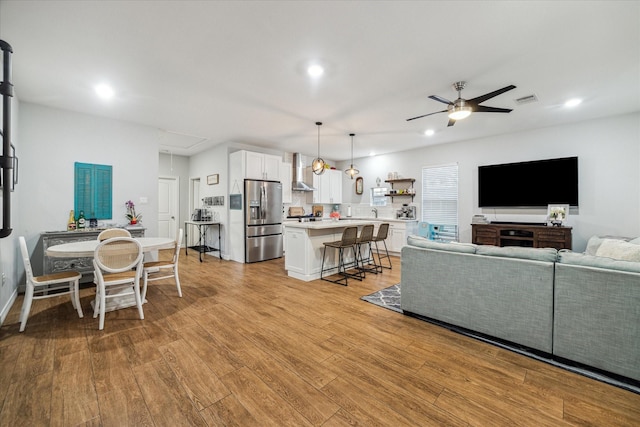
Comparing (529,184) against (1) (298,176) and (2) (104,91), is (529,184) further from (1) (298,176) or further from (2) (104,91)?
(2) (104,91)

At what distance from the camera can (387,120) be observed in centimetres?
464

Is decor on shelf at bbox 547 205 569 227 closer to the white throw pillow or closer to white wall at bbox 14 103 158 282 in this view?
the white throw pillow

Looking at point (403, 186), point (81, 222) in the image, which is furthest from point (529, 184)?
point (81, 222)

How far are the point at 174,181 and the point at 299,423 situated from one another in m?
7.52

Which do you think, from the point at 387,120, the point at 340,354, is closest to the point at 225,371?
the point at 340,354

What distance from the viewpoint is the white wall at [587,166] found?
171 inches

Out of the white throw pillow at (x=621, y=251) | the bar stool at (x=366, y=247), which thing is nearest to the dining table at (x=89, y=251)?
the bar stool at (x=366, y=247)

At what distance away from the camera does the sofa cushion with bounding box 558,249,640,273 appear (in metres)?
1.89

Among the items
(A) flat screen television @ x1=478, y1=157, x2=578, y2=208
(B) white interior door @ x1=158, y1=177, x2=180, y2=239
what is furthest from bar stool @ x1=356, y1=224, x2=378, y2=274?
(B) white interior door @ x1=158, y1=177, x2=180, y2=239

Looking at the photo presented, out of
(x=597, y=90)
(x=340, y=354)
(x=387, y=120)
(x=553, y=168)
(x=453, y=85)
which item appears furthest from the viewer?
(x=553, y=168)

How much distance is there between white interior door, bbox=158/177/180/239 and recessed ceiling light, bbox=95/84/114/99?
414 centimetres

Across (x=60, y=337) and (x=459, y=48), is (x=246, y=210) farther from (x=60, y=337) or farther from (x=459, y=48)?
(x=459, y=48)

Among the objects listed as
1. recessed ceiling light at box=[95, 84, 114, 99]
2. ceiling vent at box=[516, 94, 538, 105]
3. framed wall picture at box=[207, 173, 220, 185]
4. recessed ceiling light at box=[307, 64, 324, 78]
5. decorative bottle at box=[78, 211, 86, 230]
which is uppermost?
ceiling vent at box=[516, 94, 538, 105]

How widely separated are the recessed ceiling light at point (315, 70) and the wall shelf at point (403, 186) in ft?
14.8
